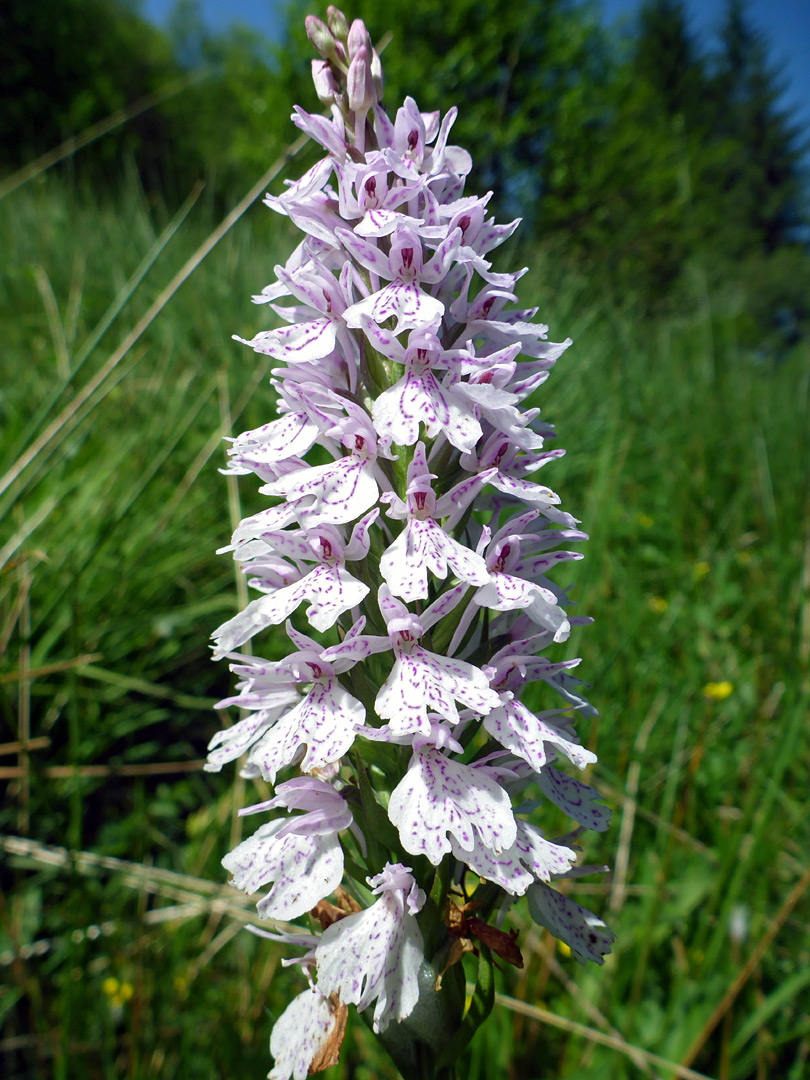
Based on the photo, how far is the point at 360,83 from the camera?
91 cm

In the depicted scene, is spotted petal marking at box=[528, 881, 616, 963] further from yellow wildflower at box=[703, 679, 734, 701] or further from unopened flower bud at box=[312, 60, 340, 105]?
yellow wildflower at box=[703, 679, 734, 701]

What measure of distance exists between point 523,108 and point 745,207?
90.0 ft

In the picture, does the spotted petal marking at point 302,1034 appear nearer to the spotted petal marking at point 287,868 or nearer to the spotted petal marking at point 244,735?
the spotted petal marking at point 287,868

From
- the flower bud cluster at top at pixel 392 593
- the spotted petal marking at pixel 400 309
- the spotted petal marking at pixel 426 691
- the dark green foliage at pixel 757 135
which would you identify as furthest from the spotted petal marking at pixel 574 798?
the dark green foliage at pixel 757 135

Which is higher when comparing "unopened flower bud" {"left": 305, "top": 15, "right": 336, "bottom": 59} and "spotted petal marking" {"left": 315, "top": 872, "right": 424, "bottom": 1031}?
"unopened flower bud" {"left": 305, "top": 15, "right": 336, "bottom": 59}

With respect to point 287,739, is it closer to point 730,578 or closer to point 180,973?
point 180,973

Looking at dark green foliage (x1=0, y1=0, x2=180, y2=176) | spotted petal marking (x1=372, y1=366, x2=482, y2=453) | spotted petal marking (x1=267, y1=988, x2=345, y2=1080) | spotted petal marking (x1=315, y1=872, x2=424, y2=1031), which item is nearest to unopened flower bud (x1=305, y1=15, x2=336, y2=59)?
spotted petal marking (x1=372, y1=366, x2=482, y2=453)

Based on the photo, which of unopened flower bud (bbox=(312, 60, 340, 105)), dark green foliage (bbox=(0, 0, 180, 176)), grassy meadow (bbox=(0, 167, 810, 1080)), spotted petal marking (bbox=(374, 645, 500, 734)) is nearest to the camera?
spotted petal marking (bbox=(374, 645, 500, 734))

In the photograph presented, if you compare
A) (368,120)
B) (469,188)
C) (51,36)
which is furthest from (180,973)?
(51,36)

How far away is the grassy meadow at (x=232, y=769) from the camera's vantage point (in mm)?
1484

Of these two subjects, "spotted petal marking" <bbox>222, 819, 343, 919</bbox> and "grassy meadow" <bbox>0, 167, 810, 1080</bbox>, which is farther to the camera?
"grassy meadow" <bbox>0, 167, 810, 1080</bbox>

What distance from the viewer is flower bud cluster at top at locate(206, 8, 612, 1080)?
30.7 inches

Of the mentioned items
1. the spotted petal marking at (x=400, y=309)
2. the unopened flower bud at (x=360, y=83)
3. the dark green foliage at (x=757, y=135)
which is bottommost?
the spotted petal marking at (x=400, y=309)

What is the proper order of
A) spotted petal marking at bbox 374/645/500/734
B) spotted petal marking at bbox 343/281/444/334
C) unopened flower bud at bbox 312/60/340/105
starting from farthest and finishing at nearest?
unopened flower bud at bbox 312/60/340/105
spotted petal marking at bbox 343/281/444/334
spotted petal marking at bbox 374/645/500/734
